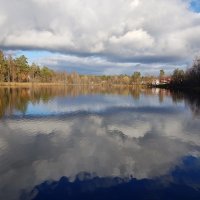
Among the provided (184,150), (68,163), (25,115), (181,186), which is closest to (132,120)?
(25,115)

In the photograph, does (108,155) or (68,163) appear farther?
(108,155)

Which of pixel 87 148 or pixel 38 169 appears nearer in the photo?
pixel 38 169

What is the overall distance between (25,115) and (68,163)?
58.1ft

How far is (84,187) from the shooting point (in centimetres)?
1301

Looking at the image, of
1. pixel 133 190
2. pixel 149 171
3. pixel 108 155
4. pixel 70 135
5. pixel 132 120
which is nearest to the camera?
pixel 133 190

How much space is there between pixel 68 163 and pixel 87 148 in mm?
3466

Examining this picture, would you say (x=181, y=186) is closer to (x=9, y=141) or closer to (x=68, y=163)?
(x=68, y=163)

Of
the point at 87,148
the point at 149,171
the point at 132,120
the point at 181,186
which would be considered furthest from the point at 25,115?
the point at 181,186

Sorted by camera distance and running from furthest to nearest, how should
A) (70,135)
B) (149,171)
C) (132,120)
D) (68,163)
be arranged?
(132,120)
(70,135)
(68,163)
(149,171)

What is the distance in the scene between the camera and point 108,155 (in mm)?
18141

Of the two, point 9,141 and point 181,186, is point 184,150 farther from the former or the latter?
point 9,141

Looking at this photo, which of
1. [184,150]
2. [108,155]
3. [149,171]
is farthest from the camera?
[184,150]

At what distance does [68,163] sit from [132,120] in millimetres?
16696

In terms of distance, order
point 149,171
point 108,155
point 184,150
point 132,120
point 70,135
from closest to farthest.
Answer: point 149,171
point 108,155
point 184,150
point 70,135
point 132,120
